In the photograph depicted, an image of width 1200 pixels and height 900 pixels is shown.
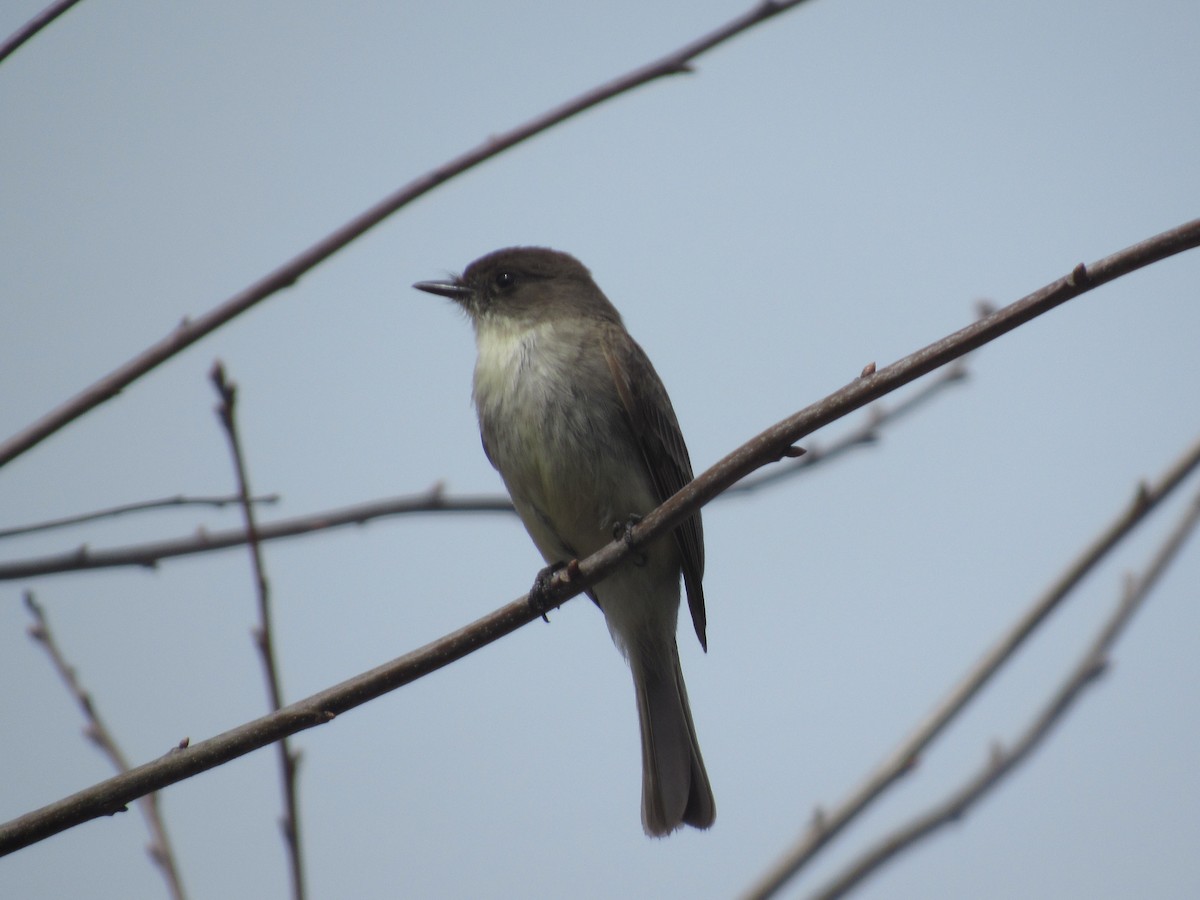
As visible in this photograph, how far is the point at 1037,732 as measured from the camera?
4.04 m

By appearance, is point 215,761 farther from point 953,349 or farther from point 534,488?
point 534,488

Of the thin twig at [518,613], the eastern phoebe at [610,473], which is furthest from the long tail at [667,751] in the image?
the thin twig at [518,613]

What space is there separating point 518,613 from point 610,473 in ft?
6.26

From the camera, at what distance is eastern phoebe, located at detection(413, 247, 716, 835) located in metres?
4.97

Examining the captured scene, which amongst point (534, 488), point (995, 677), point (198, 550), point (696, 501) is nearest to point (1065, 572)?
point (995, 677)

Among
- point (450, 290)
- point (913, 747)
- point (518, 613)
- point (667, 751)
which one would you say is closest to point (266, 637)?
point (518, 613)

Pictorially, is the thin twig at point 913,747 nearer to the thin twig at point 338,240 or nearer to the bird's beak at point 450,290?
the thin twig at point 338,240

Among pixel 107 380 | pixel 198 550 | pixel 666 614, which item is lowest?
pixel 666 614

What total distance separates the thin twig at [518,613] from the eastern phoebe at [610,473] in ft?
6.00

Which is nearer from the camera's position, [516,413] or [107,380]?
[107,380]

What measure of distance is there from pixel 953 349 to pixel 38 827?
2.10m

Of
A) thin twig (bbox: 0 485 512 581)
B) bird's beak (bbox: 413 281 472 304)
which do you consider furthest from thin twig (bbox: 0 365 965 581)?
bird's beak (bbox: 413 281 472 304)

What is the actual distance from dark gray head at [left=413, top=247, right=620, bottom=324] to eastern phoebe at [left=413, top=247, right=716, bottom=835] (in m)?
0.03

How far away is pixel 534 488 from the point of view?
16.5 feet
